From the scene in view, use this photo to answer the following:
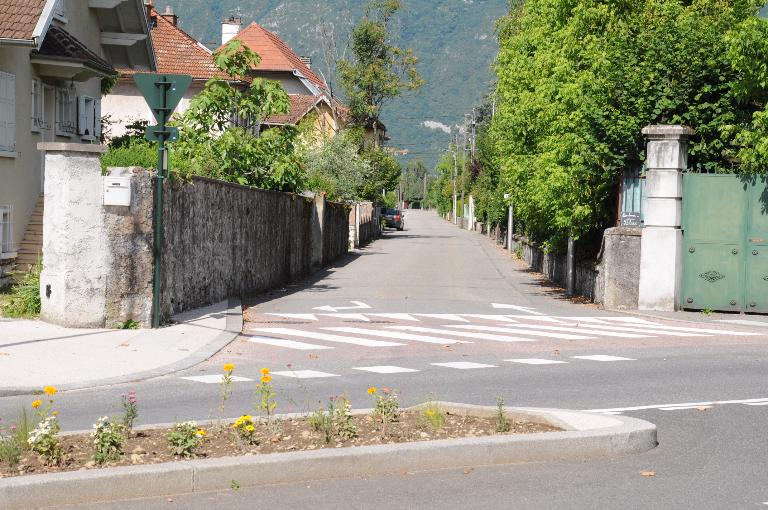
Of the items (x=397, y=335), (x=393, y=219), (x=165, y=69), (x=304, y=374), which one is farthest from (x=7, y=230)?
(x=393, y=219)

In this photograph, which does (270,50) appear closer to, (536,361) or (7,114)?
(7,114)

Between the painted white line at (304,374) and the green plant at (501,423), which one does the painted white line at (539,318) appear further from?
the green plant at (501,423)

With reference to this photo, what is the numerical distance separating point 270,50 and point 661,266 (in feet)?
202

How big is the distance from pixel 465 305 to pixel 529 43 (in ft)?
34.3

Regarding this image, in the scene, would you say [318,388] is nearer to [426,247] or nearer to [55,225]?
[55,225]

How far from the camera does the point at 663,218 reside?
21.0 meters

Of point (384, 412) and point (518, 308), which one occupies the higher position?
point (384, 412)

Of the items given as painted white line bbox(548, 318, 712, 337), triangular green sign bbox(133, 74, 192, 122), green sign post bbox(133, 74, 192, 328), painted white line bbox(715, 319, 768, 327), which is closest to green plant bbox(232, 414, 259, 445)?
green sign post bbox(133, 74, 192, 328)

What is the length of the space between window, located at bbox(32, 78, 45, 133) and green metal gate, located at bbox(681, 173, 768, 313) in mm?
13005

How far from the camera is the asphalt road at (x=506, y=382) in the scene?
6.75 meters

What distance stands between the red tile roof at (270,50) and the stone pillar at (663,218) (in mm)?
57393

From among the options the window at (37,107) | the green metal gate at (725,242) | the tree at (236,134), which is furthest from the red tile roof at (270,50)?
the green metal gate at (725,242)

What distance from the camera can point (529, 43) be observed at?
98.5ft

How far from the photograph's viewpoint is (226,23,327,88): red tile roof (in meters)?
78.5
